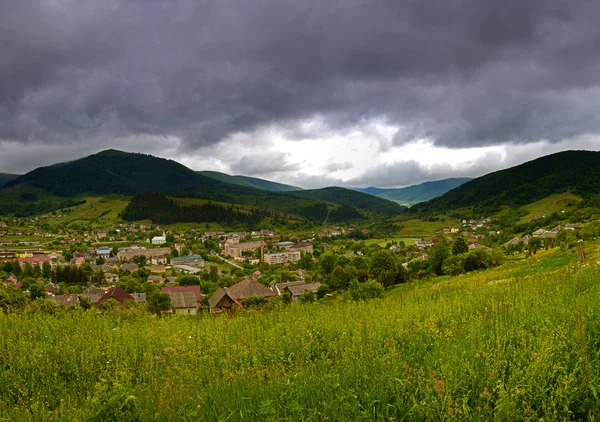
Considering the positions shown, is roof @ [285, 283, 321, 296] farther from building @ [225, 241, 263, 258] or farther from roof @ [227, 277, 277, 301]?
building @ [225, 241, 263, 258]

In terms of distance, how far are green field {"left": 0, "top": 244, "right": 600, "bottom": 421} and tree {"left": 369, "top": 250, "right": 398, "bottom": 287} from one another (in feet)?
130

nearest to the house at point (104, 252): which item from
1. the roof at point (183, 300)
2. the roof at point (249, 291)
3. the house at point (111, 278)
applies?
the house at point (111, 278)

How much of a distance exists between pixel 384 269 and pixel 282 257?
299ft

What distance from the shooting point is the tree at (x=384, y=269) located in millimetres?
47469

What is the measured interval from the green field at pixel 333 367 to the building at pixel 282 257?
413 feet

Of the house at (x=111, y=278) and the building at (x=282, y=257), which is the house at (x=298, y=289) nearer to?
the house at (x=111, y=278)

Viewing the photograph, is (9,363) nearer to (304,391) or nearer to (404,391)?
(304,391)

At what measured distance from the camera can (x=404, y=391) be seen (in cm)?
374

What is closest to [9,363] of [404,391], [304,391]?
[304,391]

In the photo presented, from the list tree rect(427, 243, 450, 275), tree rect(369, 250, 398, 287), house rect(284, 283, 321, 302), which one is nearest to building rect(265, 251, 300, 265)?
house rect(284, 283, 321, 302)

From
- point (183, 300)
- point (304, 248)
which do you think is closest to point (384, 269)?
point (183, 300)

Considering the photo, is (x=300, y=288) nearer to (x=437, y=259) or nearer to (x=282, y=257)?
(x=437, y=259)

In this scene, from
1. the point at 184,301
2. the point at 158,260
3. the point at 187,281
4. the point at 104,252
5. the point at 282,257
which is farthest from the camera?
the point at 282,257

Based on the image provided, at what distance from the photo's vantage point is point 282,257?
137 metres
